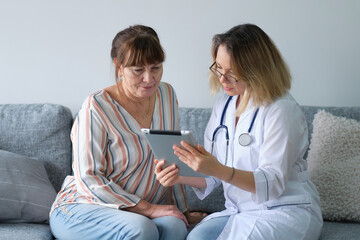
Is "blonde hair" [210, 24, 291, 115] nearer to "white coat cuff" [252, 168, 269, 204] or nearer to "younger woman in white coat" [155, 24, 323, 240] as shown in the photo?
"younger woman in white coat" [155, 24, 323, 240]

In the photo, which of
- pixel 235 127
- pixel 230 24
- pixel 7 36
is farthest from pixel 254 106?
pixel 7 36

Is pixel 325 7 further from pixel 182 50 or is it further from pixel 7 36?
pixel 7 36

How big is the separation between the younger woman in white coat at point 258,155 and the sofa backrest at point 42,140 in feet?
2.36

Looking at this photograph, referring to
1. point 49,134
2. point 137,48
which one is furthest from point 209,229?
point 49,134

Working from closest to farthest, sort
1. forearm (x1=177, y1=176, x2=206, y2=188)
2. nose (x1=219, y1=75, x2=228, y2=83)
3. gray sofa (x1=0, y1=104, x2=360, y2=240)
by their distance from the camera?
nose (x1=219, y1=75, x2=228, y2=83) < forearm (x1=177, y1=176, x2=206, y2=188) < gray sofa (x1=0, y1=104, x2=360, y2=240)

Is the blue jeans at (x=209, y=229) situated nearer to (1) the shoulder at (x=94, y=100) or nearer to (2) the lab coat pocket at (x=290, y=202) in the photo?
(2) the lab coat pocket at (x=290, y=202)

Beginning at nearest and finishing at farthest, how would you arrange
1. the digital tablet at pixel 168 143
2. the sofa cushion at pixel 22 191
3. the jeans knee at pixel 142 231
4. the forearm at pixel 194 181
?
the digital tablet at pixel 168 143 < the jeans knee at pixel 142 231 < the forearm at pixel 194 181 < the sofa cushion at pixel 22 191

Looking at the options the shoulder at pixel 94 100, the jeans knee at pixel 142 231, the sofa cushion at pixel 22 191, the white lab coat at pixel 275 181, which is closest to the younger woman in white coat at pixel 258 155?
the white lab coat at pixel 275 181

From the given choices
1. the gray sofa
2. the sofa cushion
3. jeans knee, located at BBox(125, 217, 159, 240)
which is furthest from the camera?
the gray sofa

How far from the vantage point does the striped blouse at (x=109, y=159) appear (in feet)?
6.45

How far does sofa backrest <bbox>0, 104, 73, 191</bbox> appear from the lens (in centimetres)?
247

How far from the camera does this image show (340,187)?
2.16 m

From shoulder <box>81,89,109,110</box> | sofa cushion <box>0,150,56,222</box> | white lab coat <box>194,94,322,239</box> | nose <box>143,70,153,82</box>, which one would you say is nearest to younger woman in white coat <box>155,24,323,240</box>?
white lab coat <box>194,94,322,239</box>

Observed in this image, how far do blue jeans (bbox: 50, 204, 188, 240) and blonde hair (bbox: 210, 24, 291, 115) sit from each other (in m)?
0.54
